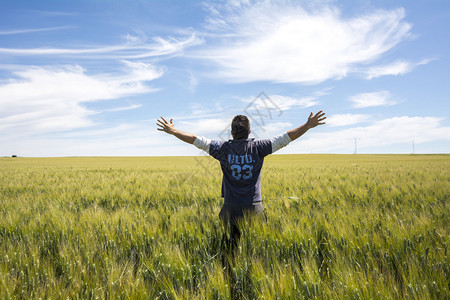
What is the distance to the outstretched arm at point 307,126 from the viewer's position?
3025mm

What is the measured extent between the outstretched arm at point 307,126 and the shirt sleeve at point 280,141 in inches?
1.7

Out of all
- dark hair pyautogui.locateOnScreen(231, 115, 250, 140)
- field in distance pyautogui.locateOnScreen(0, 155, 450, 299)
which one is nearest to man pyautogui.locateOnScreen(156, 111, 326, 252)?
dark hair pyautogui.locateOnScreen(231, 115, 250, 140)

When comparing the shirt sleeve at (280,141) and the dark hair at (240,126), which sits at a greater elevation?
the dark hair at (240,126)

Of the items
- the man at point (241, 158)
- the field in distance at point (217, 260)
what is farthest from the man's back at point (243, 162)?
the field in distance at point (217, 260)

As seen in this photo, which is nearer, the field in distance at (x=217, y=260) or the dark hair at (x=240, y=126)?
the field in distance at (x=217, y=260)

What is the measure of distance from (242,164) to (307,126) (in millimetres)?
912

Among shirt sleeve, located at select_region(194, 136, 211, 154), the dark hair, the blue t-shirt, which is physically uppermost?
the dark hair

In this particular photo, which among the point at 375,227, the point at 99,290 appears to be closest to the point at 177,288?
the point at 99,290

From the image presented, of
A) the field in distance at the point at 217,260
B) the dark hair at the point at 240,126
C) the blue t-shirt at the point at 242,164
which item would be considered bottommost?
the field in distance at the point at 217,260

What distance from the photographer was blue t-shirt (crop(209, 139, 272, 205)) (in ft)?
10.1

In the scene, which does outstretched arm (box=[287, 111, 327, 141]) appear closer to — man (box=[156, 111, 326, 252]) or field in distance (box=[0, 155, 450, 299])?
man (box=[156, 111, 326, 252])

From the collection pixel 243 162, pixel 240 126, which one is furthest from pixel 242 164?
pixel 240 126

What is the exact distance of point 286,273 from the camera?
73.8 inches

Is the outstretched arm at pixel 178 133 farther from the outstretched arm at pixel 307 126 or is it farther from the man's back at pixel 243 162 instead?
the outstretched arm at pixel 307 126
